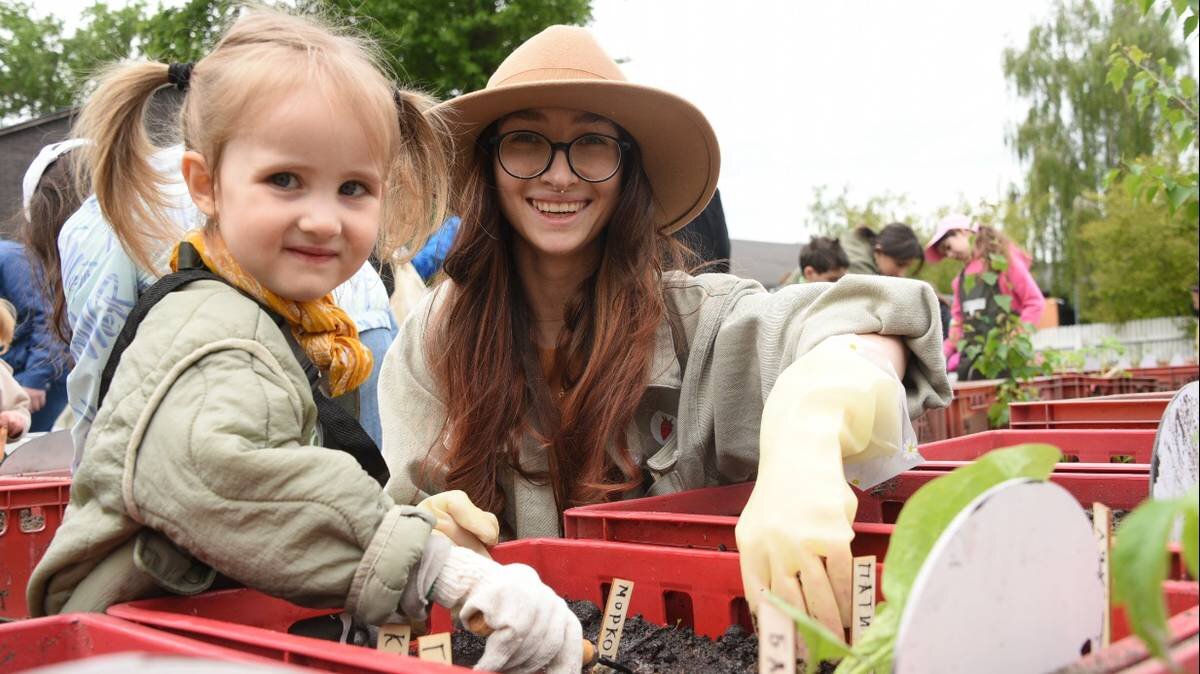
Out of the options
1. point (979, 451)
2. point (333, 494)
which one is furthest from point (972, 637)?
point (979, 451)

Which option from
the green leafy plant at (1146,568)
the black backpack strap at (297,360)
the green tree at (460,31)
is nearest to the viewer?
the green leafy plant at (1146,568)

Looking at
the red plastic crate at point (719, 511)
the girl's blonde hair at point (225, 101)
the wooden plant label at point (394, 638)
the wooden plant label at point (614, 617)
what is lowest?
the wooden plant label at point (614, 617)

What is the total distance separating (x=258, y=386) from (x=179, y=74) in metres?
0.61

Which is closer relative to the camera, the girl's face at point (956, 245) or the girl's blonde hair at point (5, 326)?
the girl's blonde hair at point (5, 326)

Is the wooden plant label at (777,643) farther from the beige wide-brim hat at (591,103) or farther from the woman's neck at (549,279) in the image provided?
the woman's neck at (549,279)

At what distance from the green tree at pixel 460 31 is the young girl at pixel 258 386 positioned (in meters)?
12.1

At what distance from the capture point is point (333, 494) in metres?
0.97

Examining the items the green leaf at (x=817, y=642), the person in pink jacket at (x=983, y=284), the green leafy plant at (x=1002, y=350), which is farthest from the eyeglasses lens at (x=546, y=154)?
the person in pink jacket at (x=983, y=284)

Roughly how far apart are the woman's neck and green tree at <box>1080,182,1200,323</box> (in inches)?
790

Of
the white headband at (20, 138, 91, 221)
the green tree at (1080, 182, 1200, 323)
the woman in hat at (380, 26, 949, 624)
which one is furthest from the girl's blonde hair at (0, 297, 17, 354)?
the green tree at (1080, 182, 1200, 323)

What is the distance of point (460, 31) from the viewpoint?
43.6 feet

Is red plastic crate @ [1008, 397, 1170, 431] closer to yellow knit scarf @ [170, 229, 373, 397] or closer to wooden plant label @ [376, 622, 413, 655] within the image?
yellow knit scarf @ [170, 229, 373, 397]

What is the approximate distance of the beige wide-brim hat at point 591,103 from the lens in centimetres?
193

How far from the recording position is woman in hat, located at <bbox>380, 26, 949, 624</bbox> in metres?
1.88
